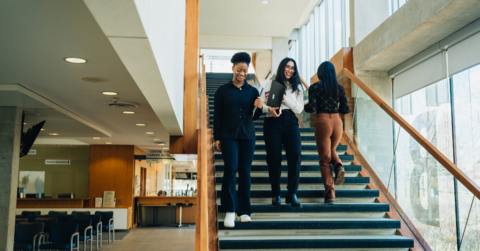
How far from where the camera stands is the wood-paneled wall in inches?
534

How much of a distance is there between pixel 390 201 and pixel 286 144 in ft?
5.13

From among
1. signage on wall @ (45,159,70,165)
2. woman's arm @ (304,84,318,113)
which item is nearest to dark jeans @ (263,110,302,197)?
woman's arm @ (304,84,318,113)

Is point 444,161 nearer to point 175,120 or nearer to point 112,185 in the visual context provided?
point 175,120

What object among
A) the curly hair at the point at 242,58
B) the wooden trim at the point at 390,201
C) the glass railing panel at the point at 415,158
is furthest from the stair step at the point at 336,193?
the curly hair at the point at 242,58

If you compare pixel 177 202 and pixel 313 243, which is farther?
pixel 177 202

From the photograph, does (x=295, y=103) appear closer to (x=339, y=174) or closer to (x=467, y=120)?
(x=339, y=174)

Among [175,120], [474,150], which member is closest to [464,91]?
[474,150]

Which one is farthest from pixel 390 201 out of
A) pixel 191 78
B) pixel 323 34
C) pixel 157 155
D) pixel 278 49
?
pixel 278 49

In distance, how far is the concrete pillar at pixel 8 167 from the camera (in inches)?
243

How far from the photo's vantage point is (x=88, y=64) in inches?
165

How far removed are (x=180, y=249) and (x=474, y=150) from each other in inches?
280

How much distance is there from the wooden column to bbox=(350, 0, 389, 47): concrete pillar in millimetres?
3581

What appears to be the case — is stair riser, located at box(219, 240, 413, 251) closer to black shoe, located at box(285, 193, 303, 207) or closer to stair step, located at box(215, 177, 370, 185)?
black shoe, located at box(285, 193, 303, 207)

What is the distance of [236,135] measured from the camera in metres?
3.48
